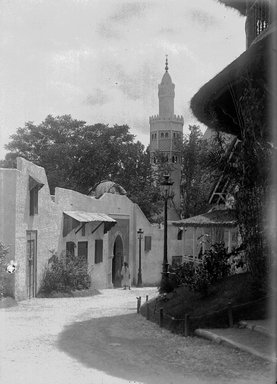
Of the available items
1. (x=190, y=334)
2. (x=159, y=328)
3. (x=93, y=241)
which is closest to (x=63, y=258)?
(x=93, y=241)

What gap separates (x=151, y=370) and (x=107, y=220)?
52.1 ft

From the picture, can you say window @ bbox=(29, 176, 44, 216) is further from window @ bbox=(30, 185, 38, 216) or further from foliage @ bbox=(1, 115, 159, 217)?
foliage @ bbox=(1, 115, 159, 217)

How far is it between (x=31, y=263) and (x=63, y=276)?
57.5 inches

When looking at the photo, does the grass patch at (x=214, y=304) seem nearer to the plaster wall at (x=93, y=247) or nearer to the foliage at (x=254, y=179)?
the foliage at (x=254, y=179)

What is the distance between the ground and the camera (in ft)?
21.4

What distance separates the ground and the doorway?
463 cm

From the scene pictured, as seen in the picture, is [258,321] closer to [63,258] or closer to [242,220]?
[242,220]

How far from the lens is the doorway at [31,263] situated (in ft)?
54.9

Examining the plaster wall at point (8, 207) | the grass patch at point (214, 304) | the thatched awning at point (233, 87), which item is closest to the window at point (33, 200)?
the plaster wall at point (8, 207)

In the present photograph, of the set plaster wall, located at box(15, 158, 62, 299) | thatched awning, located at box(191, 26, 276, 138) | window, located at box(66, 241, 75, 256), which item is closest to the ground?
plaster wall, located at box(15, 158, 62, 299)

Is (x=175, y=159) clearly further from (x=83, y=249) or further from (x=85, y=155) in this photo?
(x=83, y=249)

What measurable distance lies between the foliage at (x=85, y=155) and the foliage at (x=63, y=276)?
16.4 metres

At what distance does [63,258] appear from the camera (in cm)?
1884

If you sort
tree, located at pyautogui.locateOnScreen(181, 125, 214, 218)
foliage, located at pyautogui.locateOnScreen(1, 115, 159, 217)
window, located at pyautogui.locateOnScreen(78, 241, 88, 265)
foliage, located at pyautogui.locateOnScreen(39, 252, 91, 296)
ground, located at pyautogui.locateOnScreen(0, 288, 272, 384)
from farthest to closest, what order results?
tree, located at pyautogui.locateOnScreen(181, 125, 214, 218)
foliage, located at pyautogui.locateOnScreen(1, 115, 159, 217)
window, located at pyautogui.locateOnScreen(78, 241, 88, 265)
foliage, located at pyautogui.locateOnScreen(39, 252, 91, 296)
ground, located at pyautogui.locateOnScreen(0, 288, 272, 384)
